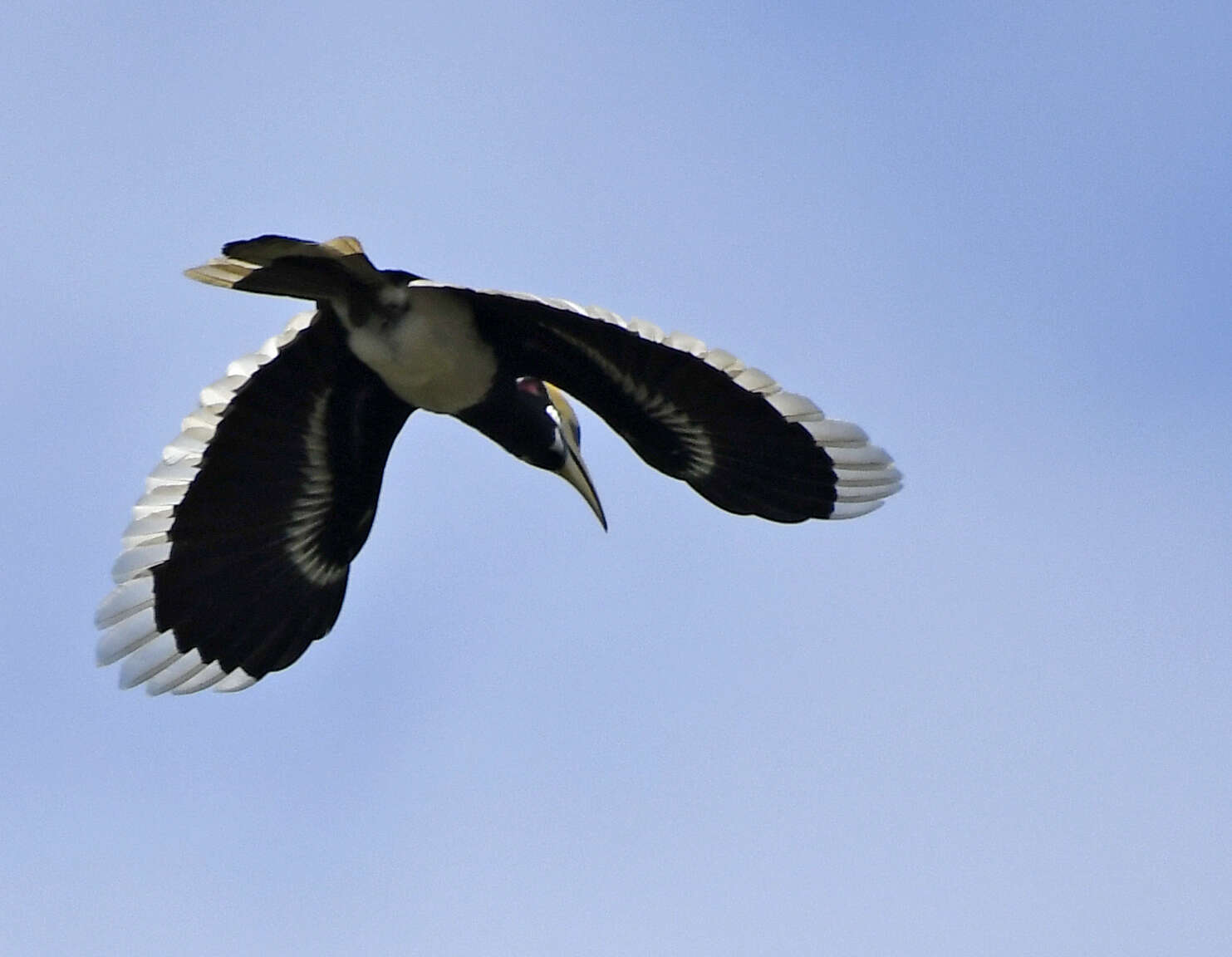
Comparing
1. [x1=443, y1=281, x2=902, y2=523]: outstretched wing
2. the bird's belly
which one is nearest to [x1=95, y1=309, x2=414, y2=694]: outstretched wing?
the bird's belly

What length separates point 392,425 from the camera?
35.6 feet

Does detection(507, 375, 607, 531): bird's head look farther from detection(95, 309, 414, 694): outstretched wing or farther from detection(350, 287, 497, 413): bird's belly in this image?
detection(95, 309, 414, 694): outstretched wing

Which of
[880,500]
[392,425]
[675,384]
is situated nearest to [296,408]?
[392,425]

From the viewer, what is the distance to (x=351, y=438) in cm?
1080

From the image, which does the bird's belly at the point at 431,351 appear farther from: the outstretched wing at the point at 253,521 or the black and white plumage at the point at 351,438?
the outstretched wing at the point at 253,521

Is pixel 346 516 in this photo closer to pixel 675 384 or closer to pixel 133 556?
pixel 133 556

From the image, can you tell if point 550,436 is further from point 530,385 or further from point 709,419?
point 709,419

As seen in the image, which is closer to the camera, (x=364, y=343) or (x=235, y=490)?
(x=364, y=343)

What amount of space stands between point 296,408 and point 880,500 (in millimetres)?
2724

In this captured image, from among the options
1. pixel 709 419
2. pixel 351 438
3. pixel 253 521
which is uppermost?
pixel 709 419

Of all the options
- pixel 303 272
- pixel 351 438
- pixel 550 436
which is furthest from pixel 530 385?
pixel 303 272

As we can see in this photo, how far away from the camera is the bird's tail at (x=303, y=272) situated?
9359 millimetres

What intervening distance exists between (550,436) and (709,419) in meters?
0.94

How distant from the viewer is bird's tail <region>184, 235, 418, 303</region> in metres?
9.36
